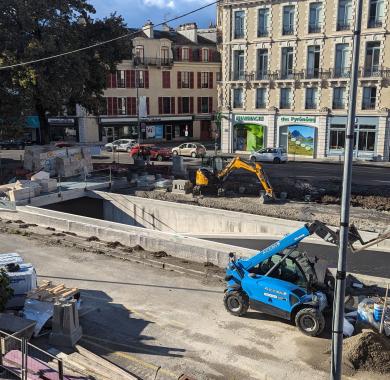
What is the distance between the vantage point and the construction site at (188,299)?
10281 mm

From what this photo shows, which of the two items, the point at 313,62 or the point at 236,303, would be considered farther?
the point at 313,62

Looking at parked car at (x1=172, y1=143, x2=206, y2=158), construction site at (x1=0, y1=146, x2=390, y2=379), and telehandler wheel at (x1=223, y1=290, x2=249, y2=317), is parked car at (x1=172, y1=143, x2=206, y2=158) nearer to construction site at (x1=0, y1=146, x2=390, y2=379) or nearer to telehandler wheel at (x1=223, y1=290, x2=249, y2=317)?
construction site at (x1=0, y1=146, x2=390, y2=379)

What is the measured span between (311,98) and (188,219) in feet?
90.2

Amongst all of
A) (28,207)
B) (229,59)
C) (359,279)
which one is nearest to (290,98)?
(229,59)

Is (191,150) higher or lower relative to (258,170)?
lower

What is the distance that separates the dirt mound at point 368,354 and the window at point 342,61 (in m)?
40.2

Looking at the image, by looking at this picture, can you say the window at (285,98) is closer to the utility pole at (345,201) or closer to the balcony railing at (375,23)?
the balcony railing at (375,23)

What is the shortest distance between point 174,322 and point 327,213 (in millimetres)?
14877

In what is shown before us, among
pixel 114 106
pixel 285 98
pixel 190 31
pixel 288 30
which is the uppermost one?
pixel 190 31

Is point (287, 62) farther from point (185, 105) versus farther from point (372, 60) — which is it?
point (185, 105)

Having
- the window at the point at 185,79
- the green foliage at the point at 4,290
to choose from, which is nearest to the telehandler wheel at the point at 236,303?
the green foliage at the point at 4,290

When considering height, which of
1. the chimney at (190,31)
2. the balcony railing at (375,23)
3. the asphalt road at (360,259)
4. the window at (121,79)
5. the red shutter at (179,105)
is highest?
the chimney at (190,31)

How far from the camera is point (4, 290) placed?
1177 centimetres

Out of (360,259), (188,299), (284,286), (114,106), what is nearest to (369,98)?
(360,259)
